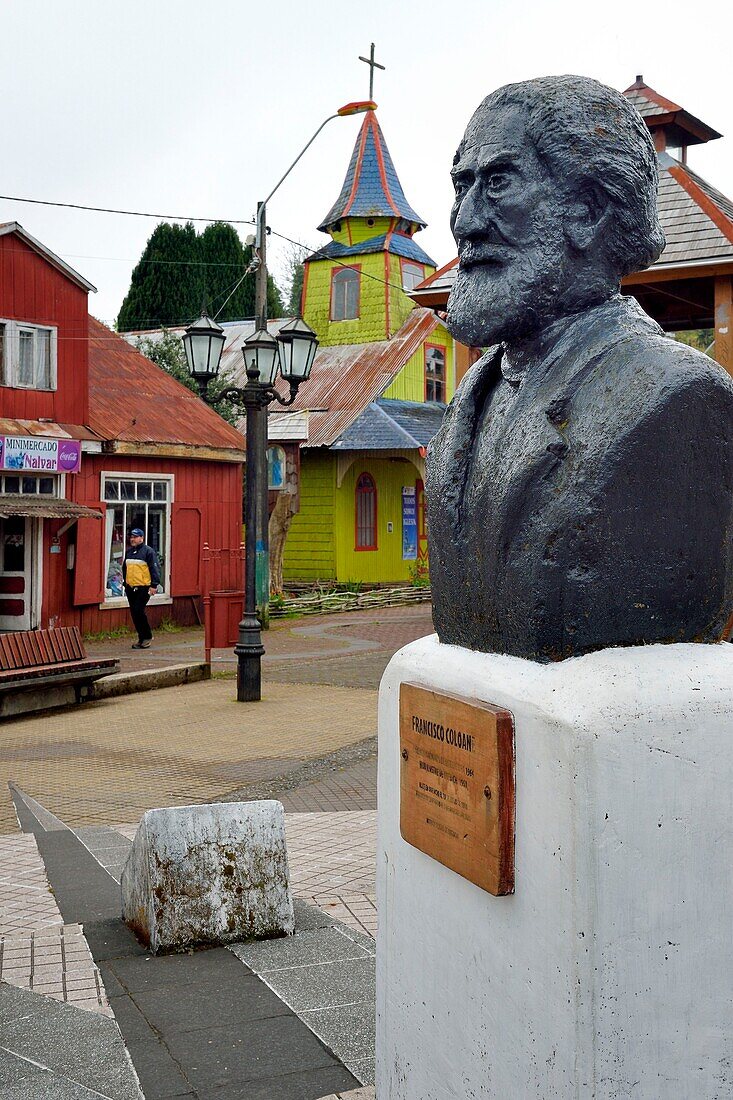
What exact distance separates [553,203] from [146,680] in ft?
36.1

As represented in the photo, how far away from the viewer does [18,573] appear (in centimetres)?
1770

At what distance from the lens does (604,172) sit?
286 centimetres

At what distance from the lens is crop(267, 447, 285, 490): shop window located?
25203 mm

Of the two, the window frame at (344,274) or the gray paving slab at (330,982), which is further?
the window frame at (344,274)

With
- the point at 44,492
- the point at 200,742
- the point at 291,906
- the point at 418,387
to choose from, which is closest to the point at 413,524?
the point at 418,387

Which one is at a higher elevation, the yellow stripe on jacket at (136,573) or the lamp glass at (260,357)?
the lamp glass at (260,357)

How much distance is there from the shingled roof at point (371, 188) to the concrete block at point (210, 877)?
82.9ft

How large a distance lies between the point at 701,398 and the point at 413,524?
2592cm

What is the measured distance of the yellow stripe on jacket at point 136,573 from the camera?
16.7 metres

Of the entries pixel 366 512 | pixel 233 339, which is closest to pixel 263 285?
pixel 366 512

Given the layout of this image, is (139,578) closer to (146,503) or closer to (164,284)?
(146,503)

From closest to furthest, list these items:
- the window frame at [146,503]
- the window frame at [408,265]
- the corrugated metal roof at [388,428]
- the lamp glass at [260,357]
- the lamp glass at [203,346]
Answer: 1. the lamp glass at [203,346]
2. the lamp glass at [260,357]
3. the window frame at [146,503]
4. the corrugated metal roof at [388,428]
5. the window frame at [408,265]

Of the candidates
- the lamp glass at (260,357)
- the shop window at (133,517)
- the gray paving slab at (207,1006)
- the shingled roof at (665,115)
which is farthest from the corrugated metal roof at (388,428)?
the gray paving slab at (207,1006)

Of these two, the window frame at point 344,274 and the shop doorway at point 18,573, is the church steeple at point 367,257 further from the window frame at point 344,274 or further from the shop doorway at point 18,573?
the shop doorway at point 18,573
